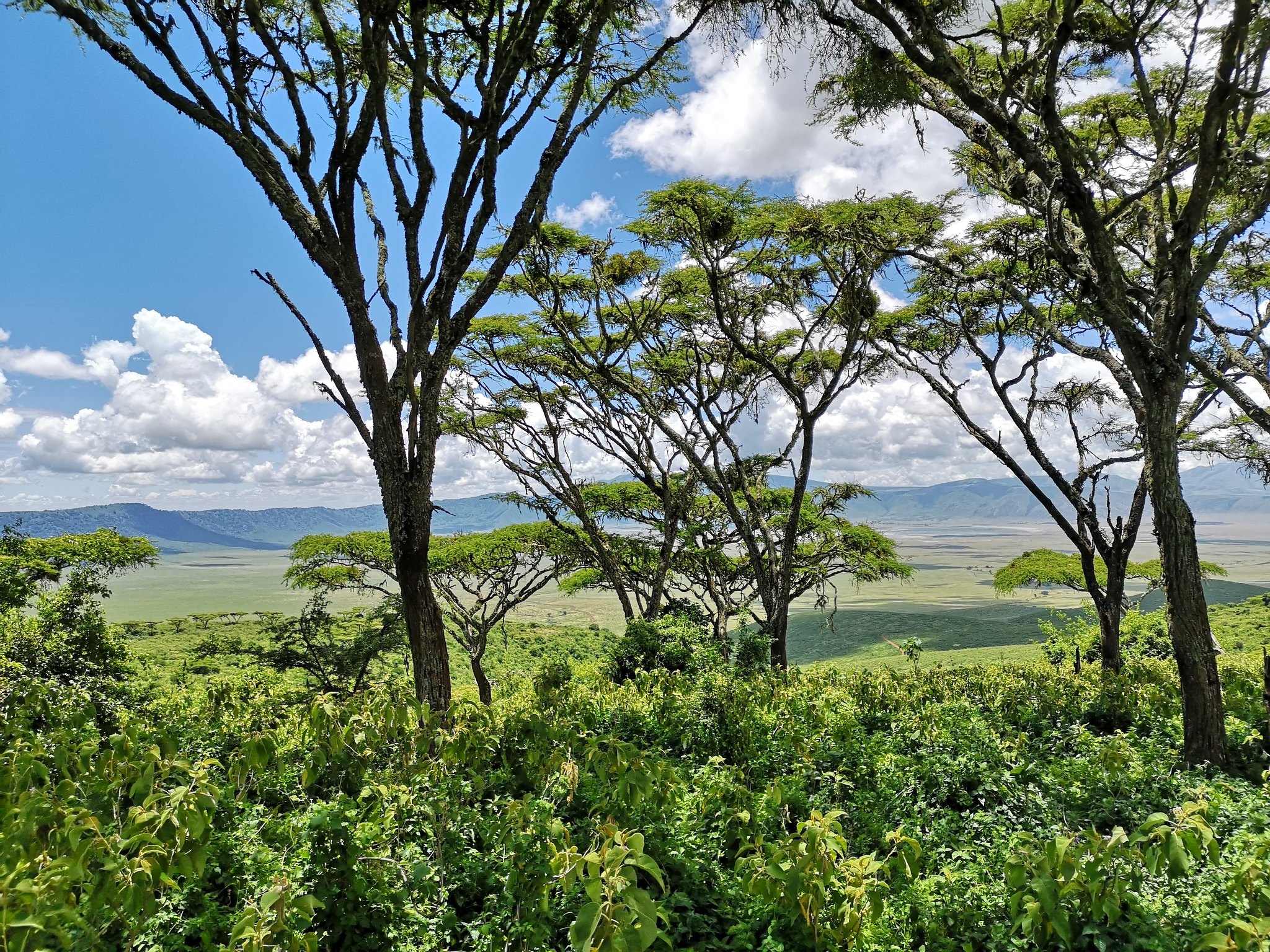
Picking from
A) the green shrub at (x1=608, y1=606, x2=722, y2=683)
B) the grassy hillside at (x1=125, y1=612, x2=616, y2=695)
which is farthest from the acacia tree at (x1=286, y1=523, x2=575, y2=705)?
the green shrub at (x1=608, y1=606, x2=722, y2=683)

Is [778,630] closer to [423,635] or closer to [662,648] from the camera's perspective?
[662,648]

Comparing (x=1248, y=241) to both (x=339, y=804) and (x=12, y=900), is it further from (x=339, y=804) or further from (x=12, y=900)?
(x=12, y=900)

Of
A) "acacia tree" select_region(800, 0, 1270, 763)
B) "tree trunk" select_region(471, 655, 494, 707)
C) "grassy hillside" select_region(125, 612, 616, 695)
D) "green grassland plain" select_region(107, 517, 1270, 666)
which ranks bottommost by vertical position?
"green grassland plain" select_region(107, 517, 1270, 666)

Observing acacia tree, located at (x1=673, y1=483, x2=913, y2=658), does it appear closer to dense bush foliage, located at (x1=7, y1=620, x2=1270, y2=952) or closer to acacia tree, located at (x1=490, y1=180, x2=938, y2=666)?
acacia tree, located at (x1=490, y1=180, x2=938, y2=666)

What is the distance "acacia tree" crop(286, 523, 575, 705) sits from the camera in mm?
16812

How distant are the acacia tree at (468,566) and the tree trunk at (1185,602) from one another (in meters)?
13.3

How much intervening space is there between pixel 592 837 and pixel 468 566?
15.6 metres

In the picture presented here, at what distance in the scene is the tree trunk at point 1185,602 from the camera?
5.38 m

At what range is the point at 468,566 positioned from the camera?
59.1 feet

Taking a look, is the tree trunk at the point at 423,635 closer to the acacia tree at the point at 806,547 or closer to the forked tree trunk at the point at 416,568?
the forked tree trunk at the point at 416,568

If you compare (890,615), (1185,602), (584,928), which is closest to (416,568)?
→ (584,928)

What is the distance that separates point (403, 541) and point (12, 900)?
343cm

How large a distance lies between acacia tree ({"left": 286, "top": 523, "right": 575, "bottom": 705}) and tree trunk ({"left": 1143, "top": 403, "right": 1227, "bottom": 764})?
13301mm

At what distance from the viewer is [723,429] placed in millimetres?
13750
